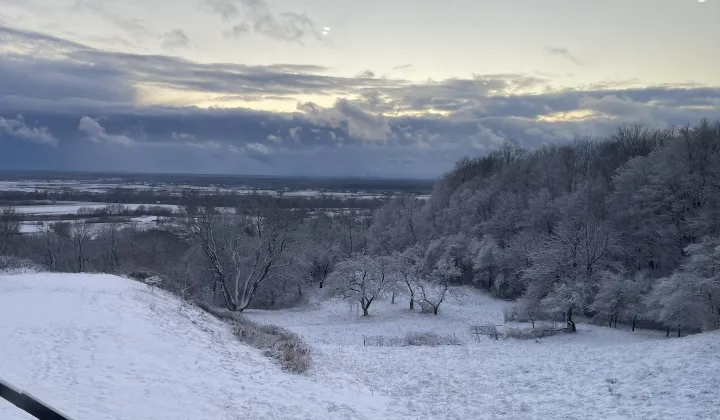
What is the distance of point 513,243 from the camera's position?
2124 inches

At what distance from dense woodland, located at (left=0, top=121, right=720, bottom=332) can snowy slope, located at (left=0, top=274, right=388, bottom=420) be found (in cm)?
1004

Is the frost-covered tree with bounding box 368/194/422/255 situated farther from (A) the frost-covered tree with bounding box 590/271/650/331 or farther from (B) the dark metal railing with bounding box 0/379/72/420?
(B) the dark metal railing with bounding box 0/379/72/420

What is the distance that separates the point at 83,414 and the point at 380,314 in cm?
3683

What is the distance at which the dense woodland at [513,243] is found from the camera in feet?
114

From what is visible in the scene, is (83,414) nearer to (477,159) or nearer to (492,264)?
(492,264)

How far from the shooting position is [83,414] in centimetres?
1009

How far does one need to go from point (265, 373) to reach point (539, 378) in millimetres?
9115

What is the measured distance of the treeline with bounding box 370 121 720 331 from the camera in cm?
3216

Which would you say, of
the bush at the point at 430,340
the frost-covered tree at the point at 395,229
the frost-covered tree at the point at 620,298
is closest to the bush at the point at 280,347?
the bush at the point at 430,340

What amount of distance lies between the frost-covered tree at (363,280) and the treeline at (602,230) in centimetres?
793

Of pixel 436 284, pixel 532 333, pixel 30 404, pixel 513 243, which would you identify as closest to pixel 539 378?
pixel 532 333

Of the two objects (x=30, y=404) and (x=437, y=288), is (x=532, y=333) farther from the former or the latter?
(x=30, y=404)

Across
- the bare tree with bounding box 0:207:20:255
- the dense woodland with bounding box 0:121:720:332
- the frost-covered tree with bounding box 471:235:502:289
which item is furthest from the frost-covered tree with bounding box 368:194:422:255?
the bare tree with bounding box 0:207:20:255

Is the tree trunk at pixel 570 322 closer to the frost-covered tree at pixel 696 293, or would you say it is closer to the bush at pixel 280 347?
the frost-covered tree at pixel 696 293
